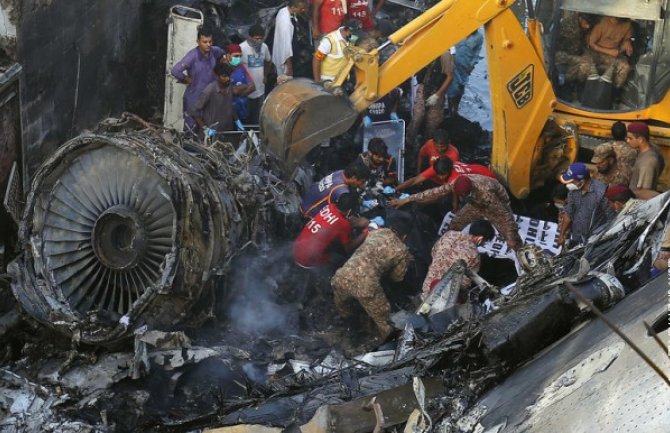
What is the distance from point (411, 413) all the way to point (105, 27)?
6.99 m

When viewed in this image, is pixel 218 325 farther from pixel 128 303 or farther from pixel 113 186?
pixel 113 186

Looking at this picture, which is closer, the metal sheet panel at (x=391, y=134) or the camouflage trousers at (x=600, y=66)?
the camouflage trousers at (x=600, y=66)

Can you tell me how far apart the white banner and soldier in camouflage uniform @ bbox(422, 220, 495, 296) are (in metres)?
0.62

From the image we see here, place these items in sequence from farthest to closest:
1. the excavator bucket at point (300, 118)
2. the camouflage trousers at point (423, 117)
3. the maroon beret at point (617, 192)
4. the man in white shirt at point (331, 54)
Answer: the camouflage trousers at point (423, 117)
the man in white shirt at point (331, 54)
the excavator bucket at point (300, 118)
the maroon beret at point (617, 192)

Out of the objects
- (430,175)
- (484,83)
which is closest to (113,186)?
(430,175)

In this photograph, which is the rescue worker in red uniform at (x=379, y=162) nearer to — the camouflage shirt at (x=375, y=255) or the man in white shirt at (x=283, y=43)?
the camouflage shirt at (x=375, y=255)

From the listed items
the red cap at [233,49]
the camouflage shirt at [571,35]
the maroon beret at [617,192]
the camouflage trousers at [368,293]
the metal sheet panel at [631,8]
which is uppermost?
the metal sheet panel at [631,8]

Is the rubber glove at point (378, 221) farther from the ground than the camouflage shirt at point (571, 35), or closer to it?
closer to it

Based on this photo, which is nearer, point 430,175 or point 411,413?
point 411,413

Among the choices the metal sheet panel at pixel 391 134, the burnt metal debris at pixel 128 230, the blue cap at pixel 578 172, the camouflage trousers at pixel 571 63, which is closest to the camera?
the burnt metal debris at pixel 128 230

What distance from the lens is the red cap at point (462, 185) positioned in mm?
10898

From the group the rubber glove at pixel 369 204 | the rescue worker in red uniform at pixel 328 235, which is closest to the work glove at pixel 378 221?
the rescue worker in red uniform at pixel 328 235

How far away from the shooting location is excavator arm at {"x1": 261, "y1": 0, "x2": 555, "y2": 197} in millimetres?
10602

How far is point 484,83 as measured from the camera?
48.4ft
